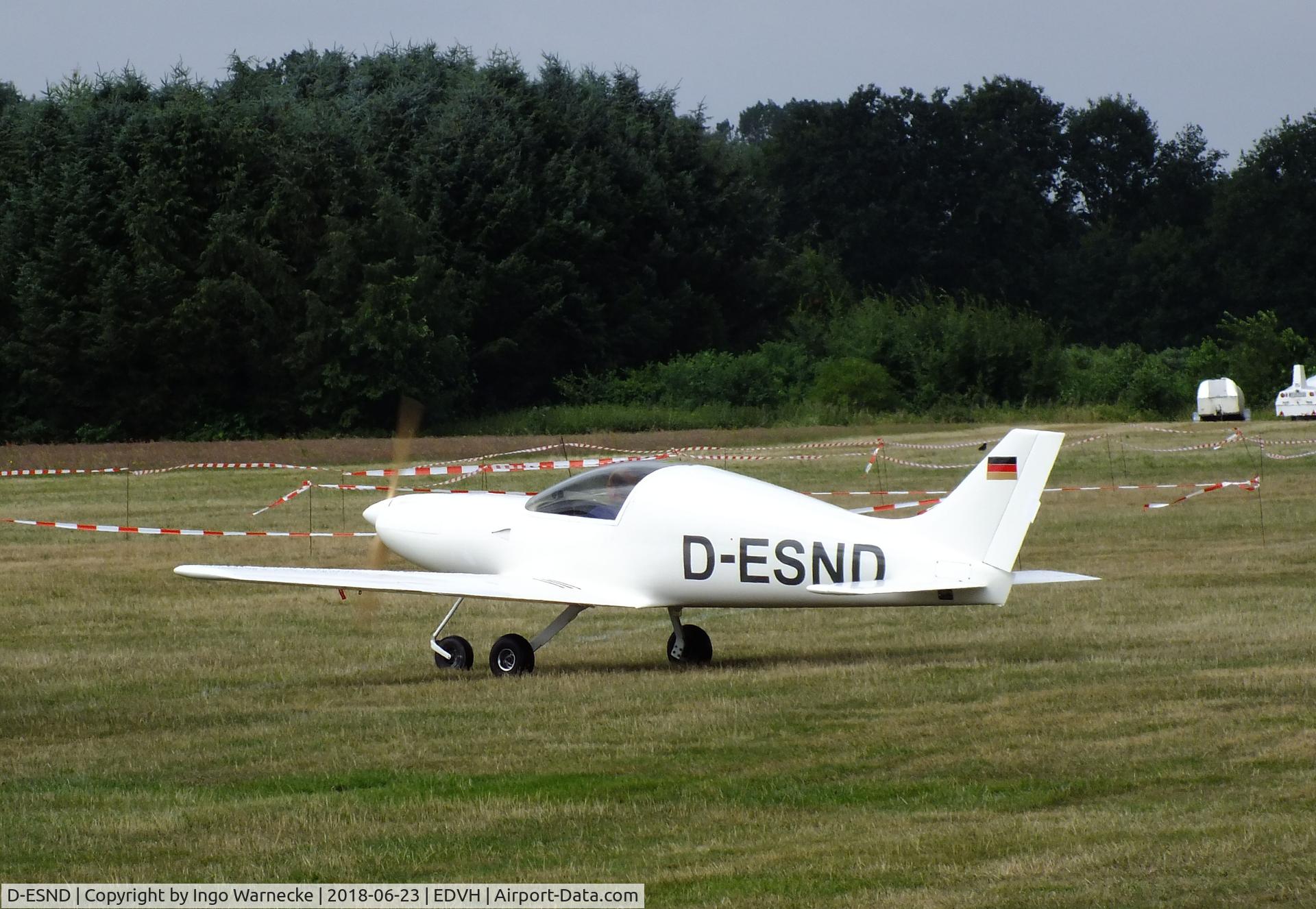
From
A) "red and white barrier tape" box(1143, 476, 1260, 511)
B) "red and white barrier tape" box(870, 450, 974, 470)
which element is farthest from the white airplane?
"red and white barrier tape" box(870, 450, 974, 470)

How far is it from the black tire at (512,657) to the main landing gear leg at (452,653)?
245 mm

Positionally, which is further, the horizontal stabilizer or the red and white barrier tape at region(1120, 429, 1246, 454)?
the red and white barrier tape at region(1120, 429, 1246, 454)

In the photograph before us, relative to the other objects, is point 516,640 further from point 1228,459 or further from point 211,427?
point 211,427

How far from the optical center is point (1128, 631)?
12.5 meters

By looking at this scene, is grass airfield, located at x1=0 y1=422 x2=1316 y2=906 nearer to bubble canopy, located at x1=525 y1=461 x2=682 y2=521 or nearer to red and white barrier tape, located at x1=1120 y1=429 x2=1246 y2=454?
bubble canopy, located at x1=525 y1=461 x2=682 y2=521

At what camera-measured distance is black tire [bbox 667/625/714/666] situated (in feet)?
38.8

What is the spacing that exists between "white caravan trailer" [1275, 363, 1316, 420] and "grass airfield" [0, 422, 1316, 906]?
29480mm

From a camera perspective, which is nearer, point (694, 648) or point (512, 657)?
point (512, 657)

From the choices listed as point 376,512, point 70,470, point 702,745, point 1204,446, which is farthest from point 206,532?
point 1204,446

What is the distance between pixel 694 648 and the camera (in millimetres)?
11859

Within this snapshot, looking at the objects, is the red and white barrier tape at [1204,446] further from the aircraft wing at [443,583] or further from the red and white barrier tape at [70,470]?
the aircraft wing at [443,583]

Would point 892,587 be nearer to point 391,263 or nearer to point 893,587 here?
point 893,587

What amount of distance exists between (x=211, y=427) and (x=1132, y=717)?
41101 millimetres
